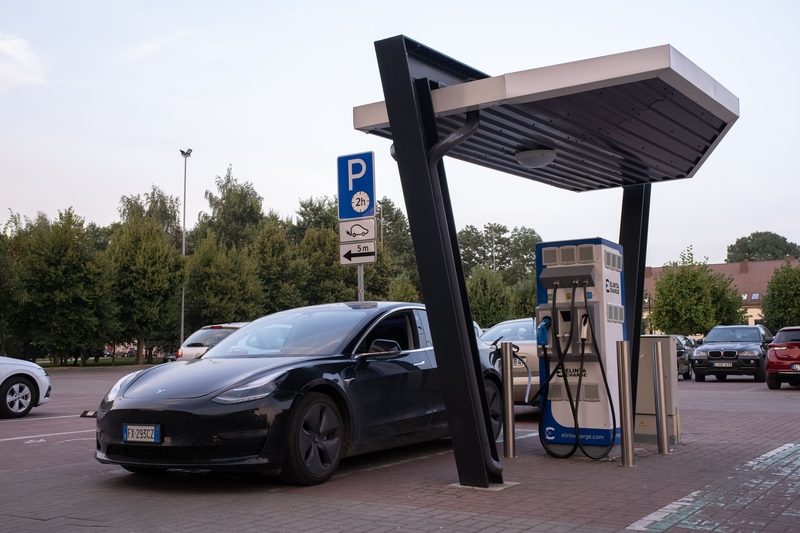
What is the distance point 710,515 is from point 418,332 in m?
3.98

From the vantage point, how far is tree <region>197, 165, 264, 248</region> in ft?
250

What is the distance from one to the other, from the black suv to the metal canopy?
16.7 m

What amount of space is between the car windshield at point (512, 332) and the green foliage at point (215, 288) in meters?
43.9

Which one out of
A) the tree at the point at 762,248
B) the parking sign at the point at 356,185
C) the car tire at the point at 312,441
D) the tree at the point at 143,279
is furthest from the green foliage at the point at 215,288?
the tree at the point at 762,248

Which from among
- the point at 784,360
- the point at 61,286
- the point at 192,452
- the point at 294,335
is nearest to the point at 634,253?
the point at 294,335

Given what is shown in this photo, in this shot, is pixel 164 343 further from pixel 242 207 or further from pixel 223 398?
pixel 223 398

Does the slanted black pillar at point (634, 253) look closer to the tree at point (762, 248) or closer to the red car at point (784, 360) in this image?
the red car at point (784, 360)

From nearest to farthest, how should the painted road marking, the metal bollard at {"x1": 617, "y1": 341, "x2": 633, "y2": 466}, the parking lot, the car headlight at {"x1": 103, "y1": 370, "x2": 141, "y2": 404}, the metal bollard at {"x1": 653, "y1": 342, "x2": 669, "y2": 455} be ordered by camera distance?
the painted road marking → the parking lot → the car headlight at {"x1": 103, "y1": 370, "x2": 141, "y2": 404} → the metal bollard at {"x1": 617, "y1": 341, "x2": 633, "y2": 466} → the metal bollard at {"x1": 653, "y1": 342, "x2": 669, "y2": 455}

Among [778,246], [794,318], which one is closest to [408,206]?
[794,318]

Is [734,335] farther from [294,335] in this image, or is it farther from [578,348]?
[294,335]

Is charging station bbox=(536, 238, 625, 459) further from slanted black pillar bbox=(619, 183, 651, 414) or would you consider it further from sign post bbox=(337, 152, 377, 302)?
sign post bbox=(337, 152, 377, 302)

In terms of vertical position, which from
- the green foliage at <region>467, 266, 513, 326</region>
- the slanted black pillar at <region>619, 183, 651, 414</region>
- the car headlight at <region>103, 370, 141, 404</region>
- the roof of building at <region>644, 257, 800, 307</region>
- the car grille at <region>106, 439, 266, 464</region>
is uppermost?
the roof of building at <region>644, 257, 800, 307</region>

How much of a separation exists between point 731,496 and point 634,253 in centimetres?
436

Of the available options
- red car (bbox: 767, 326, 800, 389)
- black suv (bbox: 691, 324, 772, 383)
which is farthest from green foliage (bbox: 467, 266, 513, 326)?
red car (bbox: 767, 326, 800, 389)
